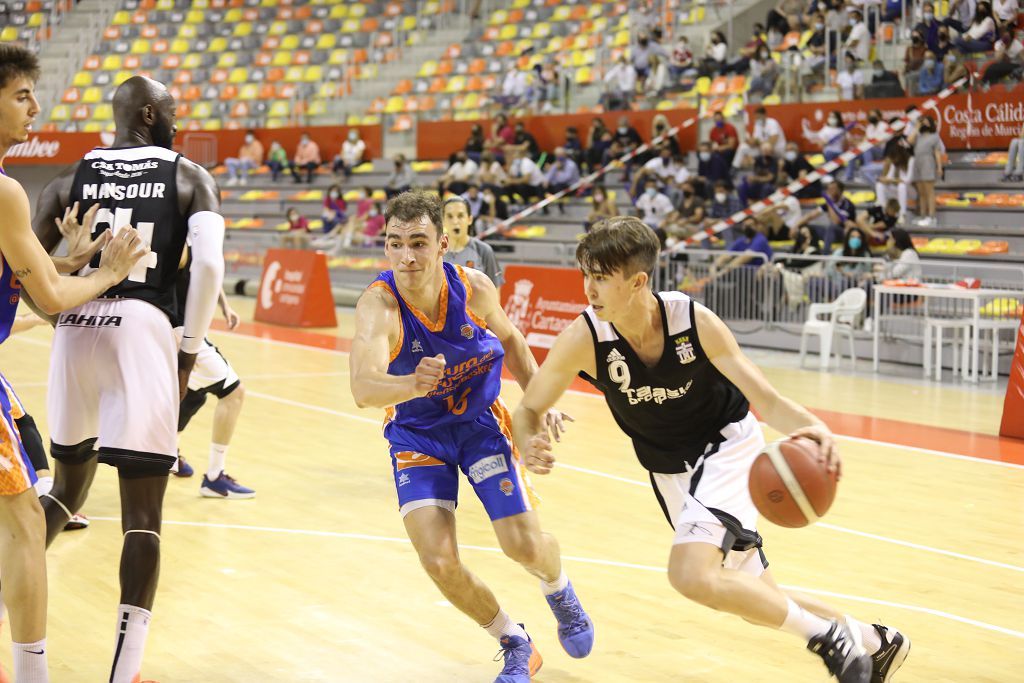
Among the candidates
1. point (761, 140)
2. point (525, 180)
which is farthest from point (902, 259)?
point (525, 180)

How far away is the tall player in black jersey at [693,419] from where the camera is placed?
399 centimetres

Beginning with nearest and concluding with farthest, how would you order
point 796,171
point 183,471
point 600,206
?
point 183,471 < point 796,171 < point 600,206

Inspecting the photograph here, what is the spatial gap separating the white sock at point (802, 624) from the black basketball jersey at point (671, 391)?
0.65 meters

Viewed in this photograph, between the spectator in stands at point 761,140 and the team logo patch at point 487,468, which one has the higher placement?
the spectator in stands at point 761,140

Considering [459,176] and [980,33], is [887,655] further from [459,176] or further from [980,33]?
[459,176]

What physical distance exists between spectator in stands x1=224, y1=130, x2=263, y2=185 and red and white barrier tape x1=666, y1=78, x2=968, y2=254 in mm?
13644

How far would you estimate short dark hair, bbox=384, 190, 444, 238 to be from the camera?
460 cm

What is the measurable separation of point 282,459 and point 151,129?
15.4 ft

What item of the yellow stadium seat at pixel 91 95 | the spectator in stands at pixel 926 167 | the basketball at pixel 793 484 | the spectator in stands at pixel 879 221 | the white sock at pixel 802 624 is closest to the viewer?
the basketball at pixel 793 484

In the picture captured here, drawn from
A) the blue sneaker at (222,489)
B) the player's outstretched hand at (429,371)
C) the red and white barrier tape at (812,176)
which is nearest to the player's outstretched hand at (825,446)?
the player's outstretched hand at (429,371)

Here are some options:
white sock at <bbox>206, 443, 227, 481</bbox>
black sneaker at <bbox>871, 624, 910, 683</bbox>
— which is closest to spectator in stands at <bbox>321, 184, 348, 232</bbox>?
white sock at <bbox>206, 443, 227, 481</bbox>

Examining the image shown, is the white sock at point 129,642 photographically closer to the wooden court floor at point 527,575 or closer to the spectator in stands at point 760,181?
the wooden court floor at point 527,575

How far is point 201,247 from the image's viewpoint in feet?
15.2

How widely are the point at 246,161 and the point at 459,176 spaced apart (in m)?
7.85
